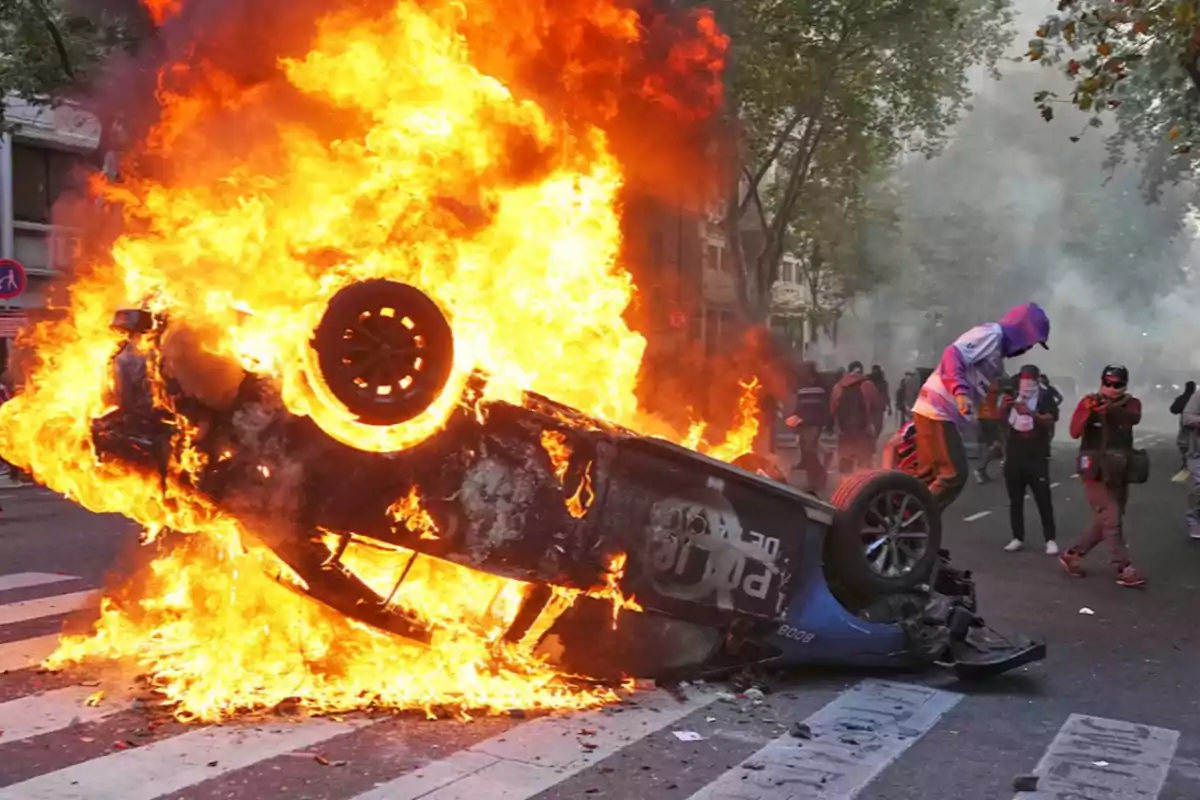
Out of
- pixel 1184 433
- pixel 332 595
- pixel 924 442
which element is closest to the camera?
pixel 332 595

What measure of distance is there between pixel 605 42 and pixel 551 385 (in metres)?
3.36

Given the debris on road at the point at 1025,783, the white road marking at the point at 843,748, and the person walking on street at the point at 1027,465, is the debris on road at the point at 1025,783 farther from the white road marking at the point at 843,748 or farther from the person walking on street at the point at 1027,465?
the person walking on street at the point at 1027,465

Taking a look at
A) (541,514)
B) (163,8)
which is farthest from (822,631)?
(163,8)

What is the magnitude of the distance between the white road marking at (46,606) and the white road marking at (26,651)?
1.98 feet

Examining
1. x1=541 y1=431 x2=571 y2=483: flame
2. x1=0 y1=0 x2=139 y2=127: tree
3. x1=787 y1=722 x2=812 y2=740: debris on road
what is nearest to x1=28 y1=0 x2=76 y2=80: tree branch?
x1=0 y1=0 x2=139 y2=127: tree

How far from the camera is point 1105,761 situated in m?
5.21

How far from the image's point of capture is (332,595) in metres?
5.39

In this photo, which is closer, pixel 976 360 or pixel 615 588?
pixel 615 588

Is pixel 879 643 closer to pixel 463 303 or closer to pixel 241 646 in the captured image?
pixel 463 303

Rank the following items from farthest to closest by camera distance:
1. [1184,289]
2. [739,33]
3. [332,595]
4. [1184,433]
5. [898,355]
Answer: [1184,289] < [898,355] < [739,33] < [1184,433] < [332,595]

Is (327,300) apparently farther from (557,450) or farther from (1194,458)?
(1194,458)

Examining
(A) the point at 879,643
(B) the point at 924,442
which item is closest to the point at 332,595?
(A) the point at 879,643

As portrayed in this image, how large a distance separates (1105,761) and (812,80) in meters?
19.1

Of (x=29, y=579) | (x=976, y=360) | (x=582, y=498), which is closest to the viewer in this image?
(x=582, y=498)
